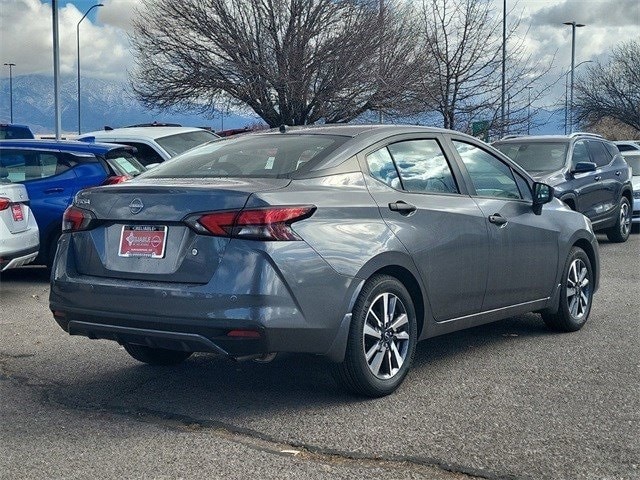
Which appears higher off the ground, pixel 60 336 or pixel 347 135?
pixel 347 135

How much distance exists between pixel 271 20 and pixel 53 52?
6575 mm

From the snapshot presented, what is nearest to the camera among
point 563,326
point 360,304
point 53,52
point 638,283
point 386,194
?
point 360,304

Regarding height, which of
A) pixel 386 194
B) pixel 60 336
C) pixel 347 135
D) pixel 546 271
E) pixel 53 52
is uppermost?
pixel 53 52

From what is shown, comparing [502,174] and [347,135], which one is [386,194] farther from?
[502,174]

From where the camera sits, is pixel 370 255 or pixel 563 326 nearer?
pixel 370 255

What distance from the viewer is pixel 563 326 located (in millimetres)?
7168

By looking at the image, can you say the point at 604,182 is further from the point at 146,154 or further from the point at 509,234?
the point at 509,234

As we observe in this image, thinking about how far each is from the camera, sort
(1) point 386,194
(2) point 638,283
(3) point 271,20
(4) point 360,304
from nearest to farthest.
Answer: (4) point 360,304, (1) point 386,194, (2) point 638,283, (3) point 271,20

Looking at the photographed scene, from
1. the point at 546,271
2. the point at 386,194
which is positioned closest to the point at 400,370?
the point at 386,194

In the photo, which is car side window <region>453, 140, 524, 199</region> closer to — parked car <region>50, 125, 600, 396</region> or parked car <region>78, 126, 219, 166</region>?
parked car <region>50, 125, 600, 396</region>

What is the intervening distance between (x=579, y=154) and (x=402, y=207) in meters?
8.96

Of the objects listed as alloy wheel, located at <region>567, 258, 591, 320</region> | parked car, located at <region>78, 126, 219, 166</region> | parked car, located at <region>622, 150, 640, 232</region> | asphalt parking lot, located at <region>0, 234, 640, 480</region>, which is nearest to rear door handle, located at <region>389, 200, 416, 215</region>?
asphalt parking lot, located at <region>0, 234, 640, 480</region>

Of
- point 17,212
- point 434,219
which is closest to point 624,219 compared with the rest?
point 17,212

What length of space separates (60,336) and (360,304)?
3.11 metres
